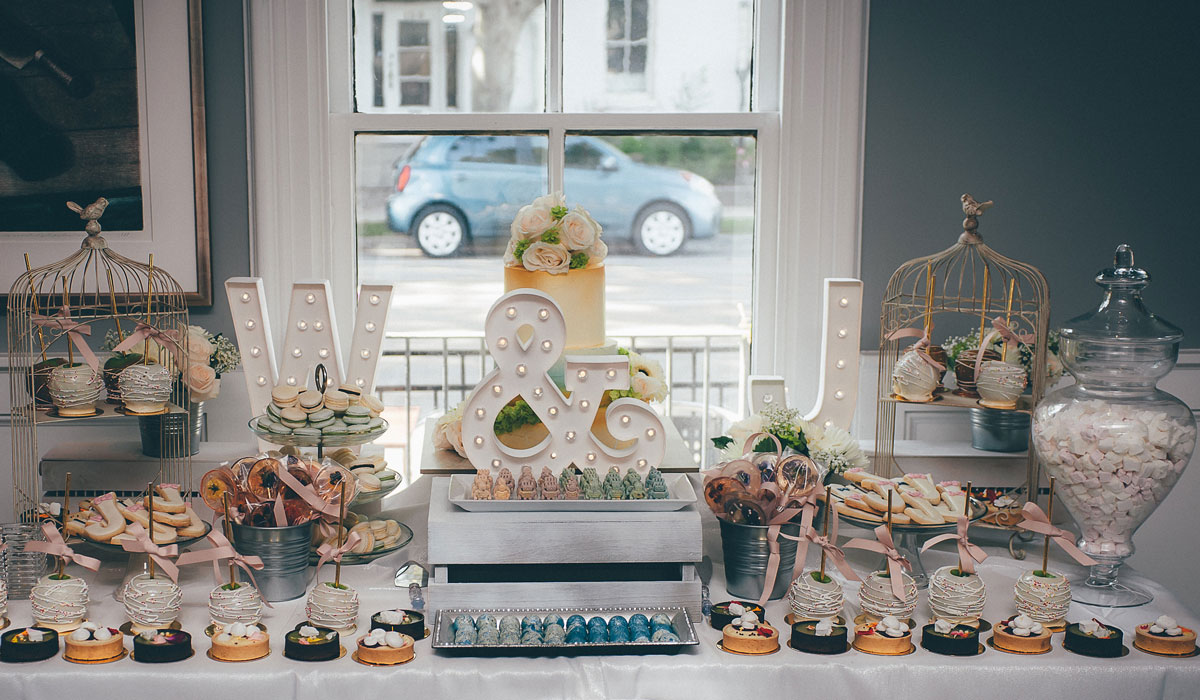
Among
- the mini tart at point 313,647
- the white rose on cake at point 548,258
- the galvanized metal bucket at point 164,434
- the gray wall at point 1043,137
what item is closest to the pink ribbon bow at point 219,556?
the mini tart at point 313,647

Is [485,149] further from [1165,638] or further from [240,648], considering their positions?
[1165,638]

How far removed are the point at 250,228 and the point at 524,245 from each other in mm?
1041

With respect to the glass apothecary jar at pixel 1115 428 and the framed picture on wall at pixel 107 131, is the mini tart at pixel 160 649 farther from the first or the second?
the glass apothecary jar at pixel 1115 428

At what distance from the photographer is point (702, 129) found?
3016 millimetres

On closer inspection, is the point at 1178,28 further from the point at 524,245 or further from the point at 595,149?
the point at 524,245

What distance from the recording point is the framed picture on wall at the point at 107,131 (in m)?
2.73

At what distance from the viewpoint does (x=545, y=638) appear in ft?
5.57

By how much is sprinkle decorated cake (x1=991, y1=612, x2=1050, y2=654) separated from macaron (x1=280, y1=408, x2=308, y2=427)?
1.41m

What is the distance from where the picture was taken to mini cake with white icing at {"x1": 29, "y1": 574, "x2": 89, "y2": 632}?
5.65 feet

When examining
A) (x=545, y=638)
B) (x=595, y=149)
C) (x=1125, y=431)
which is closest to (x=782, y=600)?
(x=545, y=638)

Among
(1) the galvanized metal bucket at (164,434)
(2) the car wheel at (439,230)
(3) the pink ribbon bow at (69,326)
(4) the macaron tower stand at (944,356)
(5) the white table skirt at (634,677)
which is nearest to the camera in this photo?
(5) the white table skirt at (634,677)

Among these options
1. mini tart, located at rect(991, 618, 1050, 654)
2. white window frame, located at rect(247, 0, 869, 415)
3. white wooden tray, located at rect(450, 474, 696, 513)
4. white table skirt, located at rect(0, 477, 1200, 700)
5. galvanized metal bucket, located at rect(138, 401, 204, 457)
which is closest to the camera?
white table skirt, located at rect(0, 477, 1200, 700)

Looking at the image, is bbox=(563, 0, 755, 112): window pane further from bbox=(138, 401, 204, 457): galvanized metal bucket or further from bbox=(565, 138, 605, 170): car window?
bbox=(138, 401, 204, 457): galvanized metal bucket

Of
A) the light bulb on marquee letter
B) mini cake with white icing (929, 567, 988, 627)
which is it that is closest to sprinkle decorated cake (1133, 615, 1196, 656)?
mini cake with white icing (929, 567, 988, 627)
